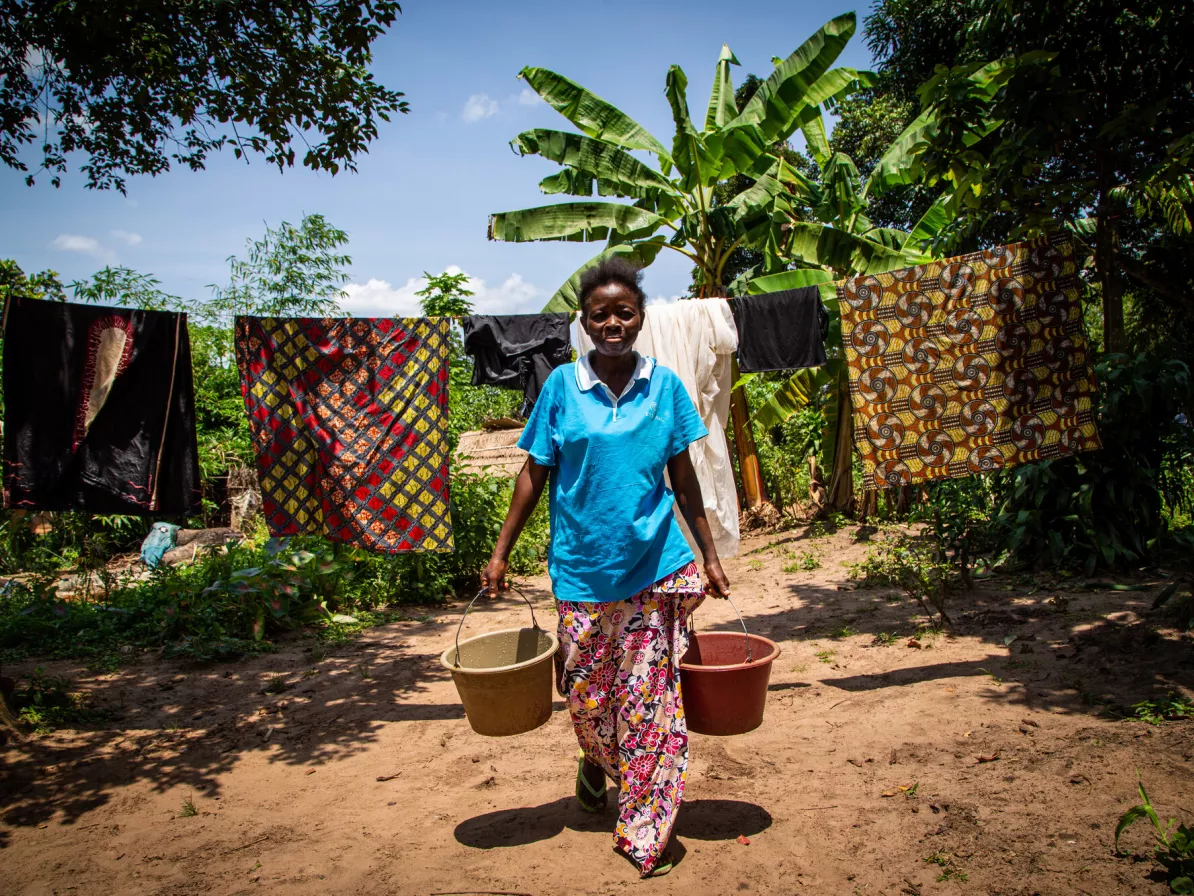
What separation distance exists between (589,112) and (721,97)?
174 cm

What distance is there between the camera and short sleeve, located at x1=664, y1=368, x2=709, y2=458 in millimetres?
2627

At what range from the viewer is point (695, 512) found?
268cm

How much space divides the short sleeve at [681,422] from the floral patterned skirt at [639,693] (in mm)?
411

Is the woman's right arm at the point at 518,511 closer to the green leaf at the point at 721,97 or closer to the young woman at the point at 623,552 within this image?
the young woman at the point at 623,552

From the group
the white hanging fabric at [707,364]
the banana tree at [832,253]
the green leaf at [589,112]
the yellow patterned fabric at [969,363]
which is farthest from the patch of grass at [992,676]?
the green leaf at [589,112]

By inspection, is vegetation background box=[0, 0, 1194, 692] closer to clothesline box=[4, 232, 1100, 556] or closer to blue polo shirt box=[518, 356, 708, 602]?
clothesline box=[4, 232, 1100, 556]

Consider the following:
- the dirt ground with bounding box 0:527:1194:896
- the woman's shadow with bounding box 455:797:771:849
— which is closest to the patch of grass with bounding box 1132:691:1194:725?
the dirt ground with bounding box 0:527:1194:896

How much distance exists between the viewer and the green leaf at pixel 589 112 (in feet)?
25.7

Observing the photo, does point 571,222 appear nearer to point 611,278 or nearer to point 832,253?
point 832,253

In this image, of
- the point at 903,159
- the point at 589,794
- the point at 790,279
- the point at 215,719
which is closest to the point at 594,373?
the point at 589,794

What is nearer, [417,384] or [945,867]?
[945,867]

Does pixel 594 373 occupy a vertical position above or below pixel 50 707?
above

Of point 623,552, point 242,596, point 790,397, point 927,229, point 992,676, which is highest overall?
point 927,229

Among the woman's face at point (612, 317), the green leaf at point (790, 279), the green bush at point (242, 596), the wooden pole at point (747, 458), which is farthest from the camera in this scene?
the wooden pole at point (747, 458)
